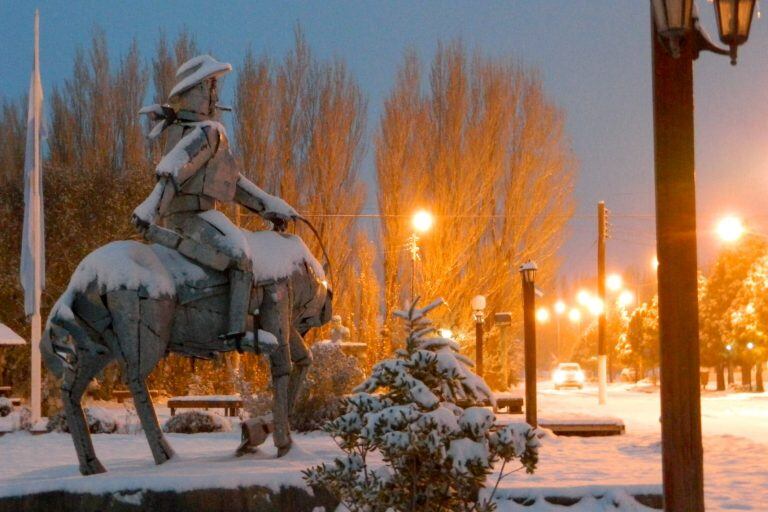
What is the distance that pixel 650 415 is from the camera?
2375cm

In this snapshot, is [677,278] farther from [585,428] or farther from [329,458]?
[585,428]

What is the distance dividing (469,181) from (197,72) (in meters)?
27.5

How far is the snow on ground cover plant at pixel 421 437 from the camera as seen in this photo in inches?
219

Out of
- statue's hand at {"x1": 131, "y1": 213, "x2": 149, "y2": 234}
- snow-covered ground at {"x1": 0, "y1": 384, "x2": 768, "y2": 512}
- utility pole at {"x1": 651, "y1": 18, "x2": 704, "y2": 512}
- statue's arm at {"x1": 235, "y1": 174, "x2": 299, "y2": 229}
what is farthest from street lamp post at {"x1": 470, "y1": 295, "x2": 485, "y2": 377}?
utility pole at {"x1": 651, "y1": 18, "x2": 704, "y2": 512}

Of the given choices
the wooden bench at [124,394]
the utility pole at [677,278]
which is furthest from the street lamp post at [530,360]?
the wooden bench at [124,394]

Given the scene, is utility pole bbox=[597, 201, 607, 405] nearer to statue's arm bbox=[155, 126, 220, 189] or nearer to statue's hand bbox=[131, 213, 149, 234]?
statue's arm bbox=[155, 126, 220, 189]

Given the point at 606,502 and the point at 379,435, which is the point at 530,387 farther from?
the point at 379,435

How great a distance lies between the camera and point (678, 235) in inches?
210

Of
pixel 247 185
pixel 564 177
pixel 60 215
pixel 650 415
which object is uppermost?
pixel 564 177

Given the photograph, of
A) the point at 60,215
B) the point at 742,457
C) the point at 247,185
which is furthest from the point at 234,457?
the point at 60,215

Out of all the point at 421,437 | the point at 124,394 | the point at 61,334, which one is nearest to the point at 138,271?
the point at 61,334

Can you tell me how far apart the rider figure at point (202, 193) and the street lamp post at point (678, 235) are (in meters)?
3.74

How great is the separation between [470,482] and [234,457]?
3.45m

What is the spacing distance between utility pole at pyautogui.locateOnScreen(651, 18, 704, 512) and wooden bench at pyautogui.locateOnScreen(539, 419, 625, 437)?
11.7 m
